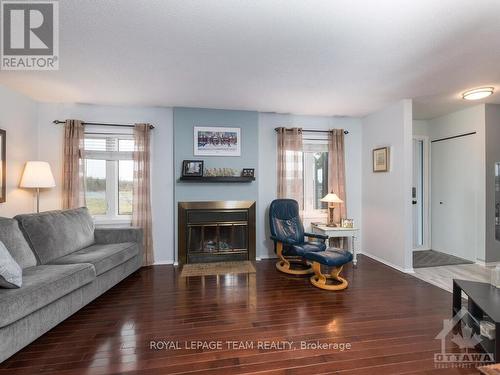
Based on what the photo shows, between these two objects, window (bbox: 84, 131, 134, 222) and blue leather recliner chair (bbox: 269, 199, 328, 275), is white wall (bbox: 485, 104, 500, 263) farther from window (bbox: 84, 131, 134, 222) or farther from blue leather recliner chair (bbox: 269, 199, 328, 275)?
window (bbox: 84, 131, 134, 222)

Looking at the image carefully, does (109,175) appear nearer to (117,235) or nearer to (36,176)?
(36,176)

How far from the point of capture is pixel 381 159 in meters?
3.89

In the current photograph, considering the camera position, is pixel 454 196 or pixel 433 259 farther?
pixel 454 196

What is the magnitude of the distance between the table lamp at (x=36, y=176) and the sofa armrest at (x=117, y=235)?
0.90 meters

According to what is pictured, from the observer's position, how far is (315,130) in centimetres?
430

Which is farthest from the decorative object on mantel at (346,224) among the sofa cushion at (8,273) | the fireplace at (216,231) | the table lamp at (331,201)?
the sofa cushion at (8,273)

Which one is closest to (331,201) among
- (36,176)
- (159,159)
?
(159,159)

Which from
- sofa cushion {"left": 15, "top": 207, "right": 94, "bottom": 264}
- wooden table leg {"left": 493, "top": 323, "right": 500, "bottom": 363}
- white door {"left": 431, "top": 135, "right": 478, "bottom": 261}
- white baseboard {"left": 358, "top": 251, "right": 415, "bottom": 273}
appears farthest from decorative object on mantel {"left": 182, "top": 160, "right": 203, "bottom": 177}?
white door {"left": 431, "top": 135, "right": 478, "bottom": 261}

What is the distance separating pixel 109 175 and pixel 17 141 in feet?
3.79

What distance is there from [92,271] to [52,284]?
0.45m

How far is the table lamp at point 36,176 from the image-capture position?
3164mm

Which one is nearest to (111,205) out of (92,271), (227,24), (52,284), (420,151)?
(92,271)

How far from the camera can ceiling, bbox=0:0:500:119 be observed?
1701mm

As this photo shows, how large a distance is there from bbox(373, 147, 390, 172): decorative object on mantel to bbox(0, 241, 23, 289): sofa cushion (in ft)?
14.6
